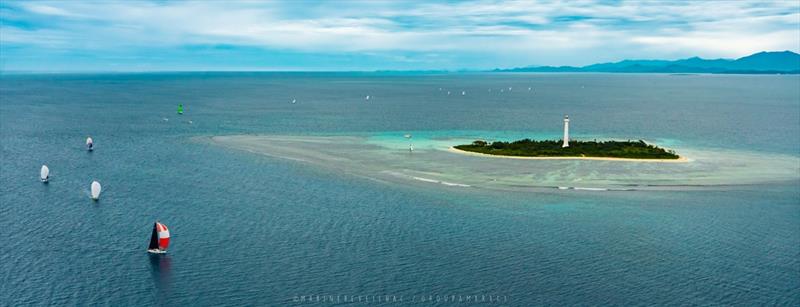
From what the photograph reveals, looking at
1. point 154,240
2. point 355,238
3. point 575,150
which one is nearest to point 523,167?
point 575,150

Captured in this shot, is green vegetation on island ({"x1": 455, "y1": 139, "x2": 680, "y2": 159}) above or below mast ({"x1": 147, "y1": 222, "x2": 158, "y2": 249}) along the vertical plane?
above

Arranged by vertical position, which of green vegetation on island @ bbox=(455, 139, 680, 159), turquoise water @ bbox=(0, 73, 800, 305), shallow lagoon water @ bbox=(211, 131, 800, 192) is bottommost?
turquoise water @ bbox=(0, 73, 800, 305)

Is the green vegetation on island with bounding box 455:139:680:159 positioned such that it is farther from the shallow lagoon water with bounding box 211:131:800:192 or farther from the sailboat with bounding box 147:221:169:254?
the sailboat with bounding box 147:221:169:254

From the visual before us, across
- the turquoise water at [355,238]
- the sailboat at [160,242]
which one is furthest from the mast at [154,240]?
the turquoise water at [355,238]

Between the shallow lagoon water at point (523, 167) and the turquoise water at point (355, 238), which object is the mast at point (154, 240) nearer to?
the turquoise water at point (355, 238)

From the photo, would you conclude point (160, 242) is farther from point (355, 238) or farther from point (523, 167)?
point (523, 167)

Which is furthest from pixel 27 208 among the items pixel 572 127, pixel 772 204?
pixel 572 127

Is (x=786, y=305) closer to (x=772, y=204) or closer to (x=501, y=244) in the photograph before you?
(x=501, y=244)

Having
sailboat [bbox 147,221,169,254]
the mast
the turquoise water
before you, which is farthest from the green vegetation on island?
the mast
